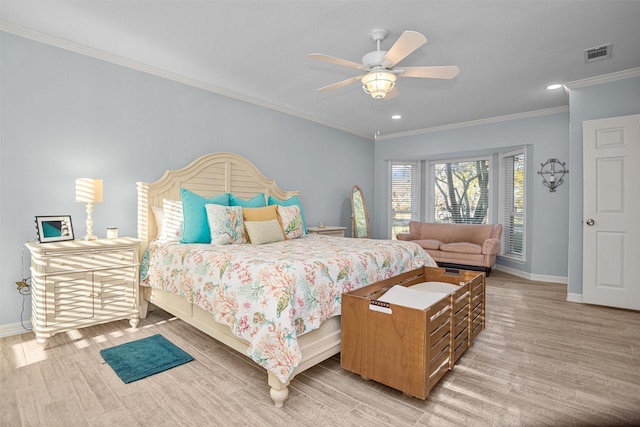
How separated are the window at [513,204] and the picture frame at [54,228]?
620 centimetres

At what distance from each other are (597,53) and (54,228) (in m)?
5.29

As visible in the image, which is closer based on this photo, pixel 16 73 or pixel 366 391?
pixel 366 391

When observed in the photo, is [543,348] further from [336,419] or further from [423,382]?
[336,419]

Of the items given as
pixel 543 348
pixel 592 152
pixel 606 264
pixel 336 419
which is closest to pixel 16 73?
pixel 336 419

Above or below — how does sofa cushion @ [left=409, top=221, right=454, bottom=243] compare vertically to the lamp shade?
below

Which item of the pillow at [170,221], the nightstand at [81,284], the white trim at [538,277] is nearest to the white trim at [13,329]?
the nightstand at [81,284]

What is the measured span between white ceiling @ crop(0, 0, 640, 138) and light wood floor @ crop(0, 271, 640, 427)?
2.62m

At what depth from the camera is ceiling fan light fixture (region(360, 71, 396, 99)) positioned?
106 inches

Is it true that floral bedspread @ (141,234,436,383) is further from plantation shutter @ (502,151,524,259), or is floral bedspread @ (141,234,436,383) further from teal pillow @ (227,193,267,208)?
plantation shutter @ (502,151,524,259)

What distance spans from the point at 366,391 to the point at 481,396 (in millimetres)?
678

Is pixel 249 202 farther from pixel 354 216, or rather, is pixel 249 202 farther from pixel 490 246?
pixel 490 246

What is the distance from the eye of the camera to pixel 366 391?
6.67 feet

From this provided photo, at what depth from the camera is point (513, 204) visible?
587cm

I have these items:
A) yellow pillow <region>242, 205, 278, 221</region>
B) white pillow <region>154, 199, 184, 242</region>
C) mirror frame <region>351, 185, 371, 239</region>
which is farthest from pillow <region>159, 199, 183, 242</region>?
mirror frame <region>351, 185, 371, 239</region>
